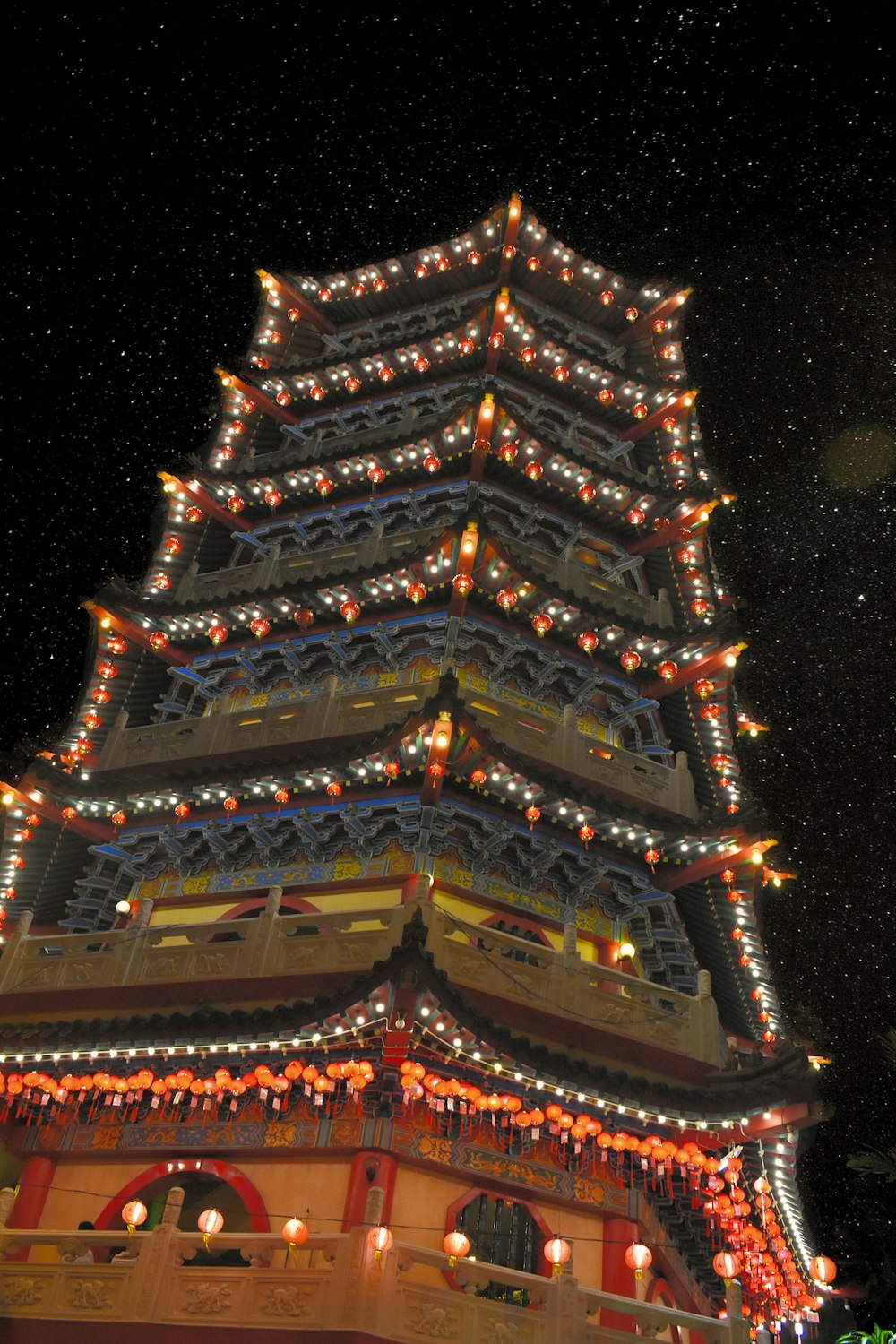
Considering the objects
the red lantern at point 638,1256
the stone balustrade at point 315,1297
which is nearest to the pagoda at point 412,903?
the stone balustrade at point 315,1297

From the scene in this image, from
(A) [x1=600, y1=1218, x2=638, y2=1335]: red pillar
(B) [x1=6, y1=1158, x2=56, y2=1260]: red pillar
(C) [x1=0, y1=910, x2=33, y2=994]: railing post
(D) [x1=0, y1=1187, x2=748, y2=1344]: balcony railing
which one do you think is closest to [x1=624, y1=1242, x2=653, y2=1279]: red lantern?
(A) [x1=600, y1=1218, x2=638, y2=1335]: red pillar

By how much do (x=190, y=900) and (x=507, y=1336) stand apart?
308 inches

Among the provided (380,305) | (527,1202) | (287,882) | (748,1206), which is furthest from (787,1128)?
(380,305)

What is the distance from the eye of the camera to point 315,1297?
921 centimetres

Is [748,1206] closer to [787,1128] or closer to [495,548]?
[787,1128]

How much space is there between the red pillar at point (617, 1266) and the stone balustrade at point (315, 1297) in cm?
171

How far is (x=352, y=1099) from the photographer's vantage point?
38.9ft

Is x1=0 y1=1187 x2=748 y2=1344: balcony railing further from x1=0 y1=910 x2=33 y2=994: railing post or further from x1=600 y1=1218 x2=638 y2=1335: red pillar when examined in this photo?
x1=0 y1=910 x2=33 y2=994: railing post

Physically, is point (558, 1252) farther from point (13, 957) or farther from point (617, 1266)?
point (13, 957)

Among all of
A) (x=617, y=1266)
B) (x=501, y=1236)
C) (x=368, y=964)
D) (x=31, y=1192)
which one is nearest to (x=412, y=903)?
(x=368, y=964)

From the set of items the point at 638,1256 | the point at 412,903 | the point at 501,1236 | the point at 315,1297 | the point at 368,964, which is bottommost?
the point at 315,1297

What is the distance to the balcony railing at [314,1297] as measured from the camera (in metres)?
9.15

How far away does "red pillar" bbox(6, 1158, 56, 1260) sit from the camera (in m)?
12.2

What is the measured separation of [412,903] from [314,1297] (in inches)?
165
